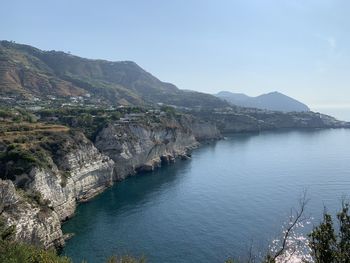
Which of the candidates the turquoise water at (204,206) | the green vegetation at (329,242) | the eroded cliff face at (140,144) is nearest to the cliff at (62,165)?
the eroded cliff face at (140,144)

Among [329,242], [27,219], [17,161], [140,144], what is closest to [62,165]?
[17,161]

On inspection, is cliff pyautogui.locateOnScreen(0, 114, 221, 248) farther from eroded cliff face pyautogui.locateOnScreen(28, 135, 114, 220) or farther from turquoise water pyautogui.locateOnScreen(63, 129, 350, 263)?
turquoise water pyautogui.locateOnScreen(63, 129, 350, 263)

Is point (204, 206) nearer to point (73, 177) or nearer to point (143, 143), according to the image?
point (73, 177)

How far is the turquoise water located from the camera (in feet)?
177

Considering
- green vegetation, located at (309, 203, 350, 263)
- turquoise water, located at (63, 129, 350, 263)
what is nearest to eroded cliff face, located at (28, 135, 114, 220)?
turquoise water, located at (63, 129, 350, 263)

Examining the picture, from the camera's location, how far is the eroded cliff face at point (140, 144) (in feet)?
320

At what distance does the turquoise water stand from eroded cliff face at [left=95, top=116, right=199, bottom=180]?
12.9 feet

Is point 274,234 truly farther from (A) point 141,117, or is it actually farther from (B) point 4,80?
(B) point 4,80

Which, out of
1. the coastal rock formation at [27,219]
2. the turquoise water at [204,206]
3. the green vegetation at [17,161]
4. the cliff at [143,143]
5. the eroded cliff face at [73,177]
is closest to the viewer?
the coastal rock formation at [27,219]

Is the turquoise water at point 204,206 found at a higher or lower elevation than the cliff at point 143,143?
lower

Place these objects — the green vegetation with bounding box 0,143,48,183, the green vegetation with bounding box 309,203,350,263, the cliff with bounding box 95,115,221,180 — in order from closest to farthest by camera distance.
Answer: the green vegetation with bounding box 309,203,350,263
the green vegetation with bounding box 0,143,48,183
the cliff with bounding box 95,115,221,180

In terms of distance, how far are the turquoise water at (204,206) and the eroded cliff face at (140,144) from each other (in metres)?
3.92

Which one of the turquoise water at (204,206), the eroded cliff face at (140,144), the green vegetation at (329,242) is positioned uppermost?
the green vegetation at (329,242)

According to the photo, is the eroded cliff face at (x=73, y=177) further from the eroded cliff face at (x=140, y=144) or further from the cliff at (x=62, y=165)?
the eroded cliff face at (x=140, y=144)
